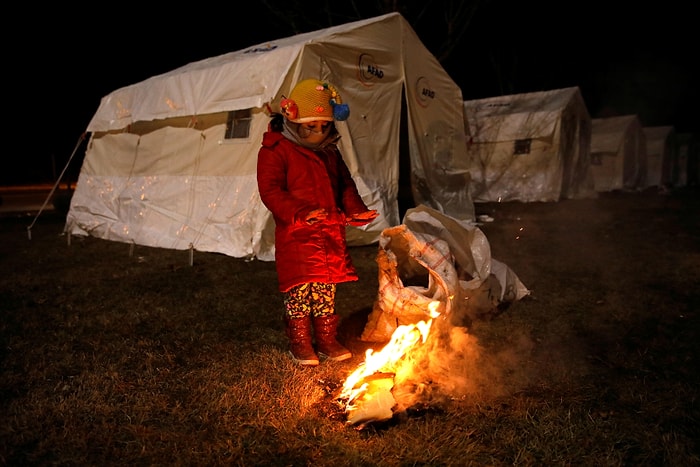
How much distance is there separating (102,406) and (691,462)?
272 cm

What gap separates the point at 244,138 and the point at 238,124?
0.96 ft

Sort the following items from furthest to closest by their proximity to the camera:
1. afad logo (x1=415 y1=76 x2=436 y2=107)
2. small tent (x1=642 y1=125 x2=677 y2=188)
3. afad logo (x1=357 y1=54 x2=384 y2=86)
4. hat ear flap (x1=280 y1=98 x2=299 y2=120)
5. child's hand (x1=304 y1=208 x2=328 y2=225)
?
1. small tent (x1=642 y1=125 x2=677 y2=188)
2. afad logo (x1=415 y1=76 x2=436 y2=107)
3. afad logo (x1=357 y1=54 x2=384 y2=86)
4. hat ear flap (x1=280 y1=98 x2=299 y2=120)
5. child's hand (x1=304 y1=208 x2=328 y2=225)

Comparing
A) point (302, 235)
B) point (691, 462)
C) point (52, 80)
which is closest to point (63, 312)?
point (302, 235)

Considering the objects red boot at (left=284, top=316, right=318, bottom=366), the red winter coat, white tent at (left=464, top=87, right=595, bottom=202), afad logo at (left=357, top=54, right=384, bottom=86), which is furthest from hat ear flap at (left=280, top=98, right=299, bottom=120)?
white tent at (left=464, top=87, right=595, bottom=202)

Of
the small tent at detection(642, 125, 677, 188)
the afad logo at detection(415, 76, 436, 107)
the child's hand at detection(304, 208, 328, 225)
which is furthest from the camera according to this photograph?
the small tent at detection(642, 125, 677, 188)

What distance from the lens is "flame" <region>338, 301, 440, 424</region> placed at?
2307 millimetres

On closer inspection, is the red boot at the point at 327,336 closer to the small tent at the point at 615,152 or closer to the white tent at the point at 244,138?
the white tent at the point at 244,138

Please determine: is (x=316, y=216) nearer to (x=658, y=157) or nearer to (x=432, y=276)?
(x=432, y=276)

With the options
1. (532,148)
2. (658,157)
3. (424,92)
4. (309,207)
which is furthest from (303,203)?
(658,157)

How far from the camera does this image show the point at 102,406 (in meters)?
2.43

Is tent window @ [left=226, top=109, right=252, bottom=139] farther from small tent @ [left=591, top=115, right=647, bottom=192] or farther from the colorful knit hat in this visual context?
small tent @ [left=591, top=115, right=647, bottom=192]

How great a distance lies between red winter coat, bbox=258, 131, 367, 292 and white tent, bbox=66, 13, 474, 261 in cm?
328

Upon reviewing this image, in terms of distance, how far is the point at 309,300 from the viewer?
3105 mm

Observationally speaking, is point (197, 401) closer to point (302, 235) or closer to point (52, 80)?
point (302, 235)
